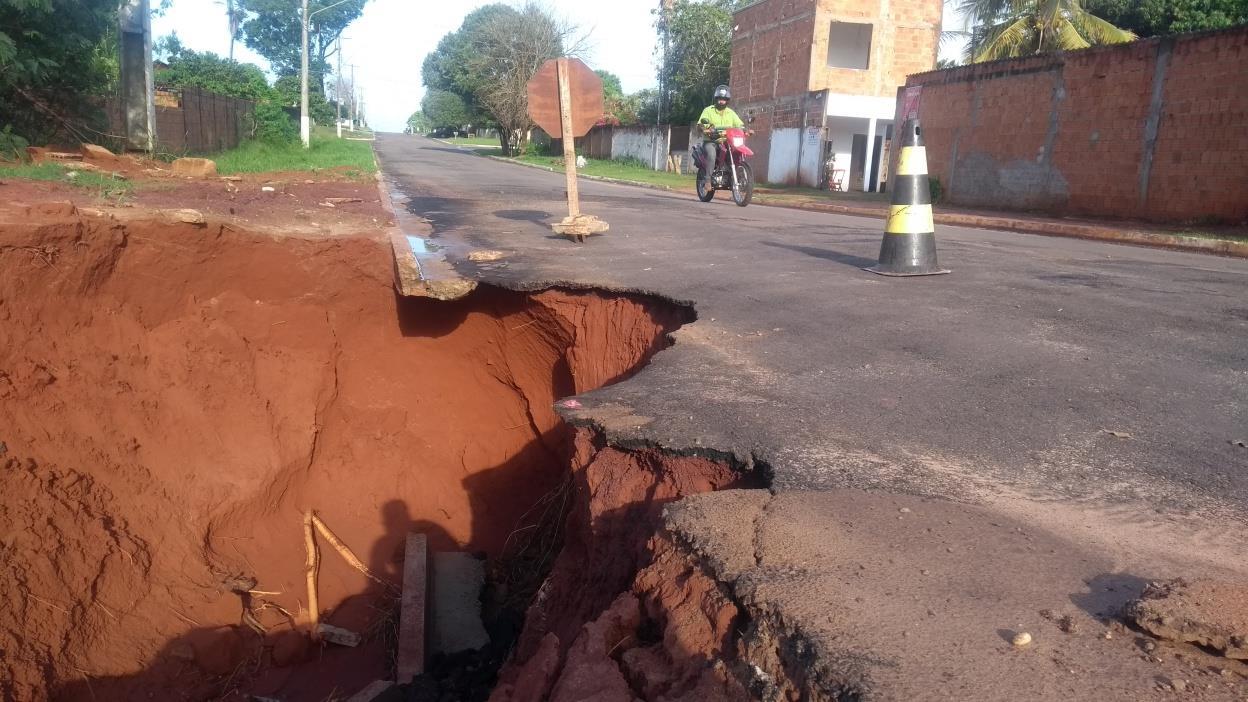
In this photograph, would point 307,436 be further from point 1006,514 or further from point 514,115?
point 514,115

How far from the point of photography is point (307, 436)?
22.0 ft

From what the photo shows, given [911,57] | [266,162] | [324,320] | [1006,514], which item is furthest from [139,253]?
[911,57]

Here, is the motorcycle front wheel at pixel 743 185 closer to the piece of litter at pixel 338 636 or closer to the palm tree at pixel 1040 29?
the piece of litter at pixel 338 636

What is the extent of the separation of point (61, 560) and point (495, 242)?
14.7ft

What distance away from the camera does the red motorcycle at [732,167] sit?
12812mm

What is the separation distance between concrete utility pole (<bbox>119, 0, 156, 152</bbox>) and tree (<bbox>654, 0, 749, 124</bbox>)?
2369 centimetres

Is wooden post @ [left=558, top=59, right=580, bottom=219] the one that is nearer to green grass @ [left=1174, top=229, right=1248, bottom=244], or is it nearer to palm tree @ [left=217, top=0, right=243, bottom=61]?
green grass @ [left=1174, top=229, right=1248, bottom=244]

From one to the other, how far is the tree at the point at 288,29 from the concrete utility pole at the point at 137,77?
43282mm

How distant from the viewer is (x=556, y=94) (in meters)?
8.76

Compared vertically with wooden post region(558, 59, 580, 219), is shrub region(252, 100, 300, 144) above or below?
above

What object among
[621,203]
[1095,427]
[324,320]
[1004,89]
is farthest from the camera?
[1004,89]

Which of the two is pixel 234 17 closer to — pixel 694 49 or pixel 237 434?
pixel 694 49

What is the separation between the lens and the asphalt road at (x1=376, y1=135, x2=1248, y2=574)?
2.77 m

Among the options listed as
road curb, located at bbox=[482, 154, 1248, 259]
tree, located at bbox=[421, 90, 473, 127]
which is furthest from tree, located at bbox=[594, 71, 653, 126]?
road curb, located at bbox=[482, 154, 1248, 259]
